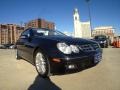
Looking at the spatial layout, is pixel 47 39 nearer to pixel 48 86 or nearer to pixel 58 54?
pixel 58 54

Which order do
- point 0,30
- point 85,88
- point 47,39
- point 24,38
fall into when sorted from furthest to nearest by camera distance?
point 0,30 < point 24,38 < point 47,39 < point 85,88

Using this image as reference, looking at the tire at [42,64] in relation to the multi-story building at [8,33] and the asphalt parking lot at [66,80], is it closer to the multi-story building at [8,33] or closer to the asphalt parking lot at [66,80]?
the asphalt parking lot at [66,80]

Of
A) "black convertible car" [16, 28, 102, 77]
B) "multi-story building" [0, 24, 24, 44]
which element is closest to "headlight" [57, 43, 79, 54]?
"black convertible car" [16, 28, 102, 77]

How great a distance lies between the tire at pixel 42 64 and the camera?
403cm

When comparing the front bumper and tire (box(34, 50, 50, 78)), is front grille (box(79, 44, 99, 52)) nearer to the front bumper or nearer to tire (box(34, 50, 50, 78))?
the front bumper

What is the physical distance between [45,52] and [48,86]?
0.86 m

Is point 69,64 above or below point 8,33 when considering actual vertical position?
below

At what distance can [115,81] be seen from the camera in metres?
3.71

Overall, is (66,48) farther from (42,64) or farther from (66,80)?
(42,64)

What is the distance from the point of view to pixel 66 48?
3.85 metres

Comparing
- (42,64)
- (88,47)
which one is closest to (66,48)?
(88,47)

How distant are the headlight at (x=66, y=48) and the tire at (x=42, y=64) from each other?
0.46 meters

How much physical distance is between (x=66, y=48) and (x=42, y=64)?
85 centimetres

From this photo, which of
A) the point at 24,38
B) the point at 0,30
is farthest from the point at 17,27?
the point at 24,38
